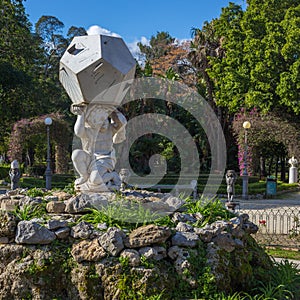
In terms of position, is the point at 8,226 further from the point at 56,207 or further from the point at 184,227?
the point at 184,227

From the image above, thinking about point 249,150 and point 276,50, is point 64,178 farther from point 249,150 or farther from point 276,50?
point 276,50

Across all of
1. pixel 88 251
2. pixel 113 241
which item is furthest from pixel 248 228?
pixel 88 251

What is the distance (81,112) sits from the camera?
652cm

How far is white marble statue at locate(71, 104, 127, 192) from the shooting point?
6.36 metres

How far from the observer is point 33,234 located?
4.54 meters

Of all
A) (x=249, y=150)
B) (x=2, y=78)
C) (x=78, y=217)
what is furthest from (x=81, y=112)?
(x=249, y=150)

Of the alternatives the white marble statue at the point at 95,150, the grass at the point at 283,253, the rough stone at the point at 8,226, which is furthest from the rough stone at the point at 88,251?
the grass at the point at 283,253

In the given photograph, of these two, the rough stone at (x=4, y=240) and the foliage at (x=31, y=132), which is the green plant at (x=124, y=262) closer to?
the rough stone at (x=4, y=240)

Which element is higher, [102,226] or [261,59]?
[261,59]

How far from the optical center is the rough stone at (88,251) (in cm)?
432

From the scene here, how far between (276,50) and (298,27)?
1408 millimetres

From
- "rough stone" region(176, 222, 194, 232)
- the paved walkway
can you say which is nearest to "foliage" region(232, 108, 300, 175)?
the paved walkway

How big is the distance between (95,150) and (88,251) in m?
2.48

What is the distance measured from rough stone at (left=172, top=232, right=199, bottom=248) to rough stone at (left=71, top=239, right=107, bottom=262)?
849 millimetres
